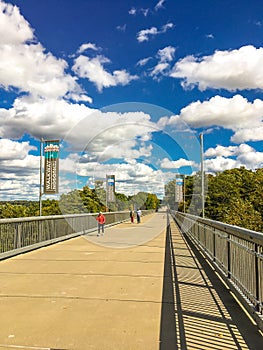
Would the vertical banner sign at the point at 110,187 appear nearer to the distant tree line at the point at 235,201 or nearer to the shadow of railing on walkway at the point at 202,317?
the distant tree line at the point at 235,201

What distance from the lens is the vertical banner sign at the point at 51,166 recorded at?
15219mm

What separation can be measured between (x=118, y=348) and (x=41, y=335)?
88 cm

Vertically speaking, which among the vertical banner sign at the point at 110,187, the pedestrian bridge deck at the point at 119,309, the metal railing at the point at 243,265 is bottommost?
the pedestrian bridge deck at the point at 119,309

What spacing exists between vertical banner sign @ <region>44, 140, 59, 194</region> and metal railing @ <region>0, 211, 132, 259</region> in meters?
1.95

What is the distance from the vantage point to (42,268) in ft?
23.5

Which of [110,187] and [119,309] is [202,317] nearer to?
[119,309]

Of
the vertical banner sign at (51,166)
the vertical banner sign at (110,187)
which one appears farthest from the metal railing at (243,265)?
the vertical banner sign at (110,187)

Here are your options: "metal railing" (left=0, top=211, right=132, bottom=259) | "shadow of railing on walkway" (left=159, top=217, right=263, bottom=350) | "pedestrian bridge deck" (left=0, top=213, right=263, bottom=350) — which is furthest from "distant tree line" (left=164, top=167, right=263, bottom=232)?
"shadow of railing on walkway" (left=159, top=217, right=263, bottom=350)

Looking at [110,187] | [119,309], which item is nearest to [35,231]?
[119,309]

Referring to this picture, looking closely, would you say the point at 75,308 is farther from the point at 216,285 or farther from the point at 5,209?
the point at 5,209

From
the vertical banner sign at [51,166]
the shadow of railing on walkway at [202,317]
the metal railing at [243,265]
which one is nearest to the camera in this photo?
the shadow of railing on walkway at [202,317]

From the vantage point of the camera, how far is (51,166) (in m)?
15.2

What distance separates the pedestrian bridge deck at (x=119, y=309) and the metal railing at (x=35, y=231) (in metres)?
1.10

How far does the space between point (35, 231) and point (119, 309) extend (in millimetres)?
6748
